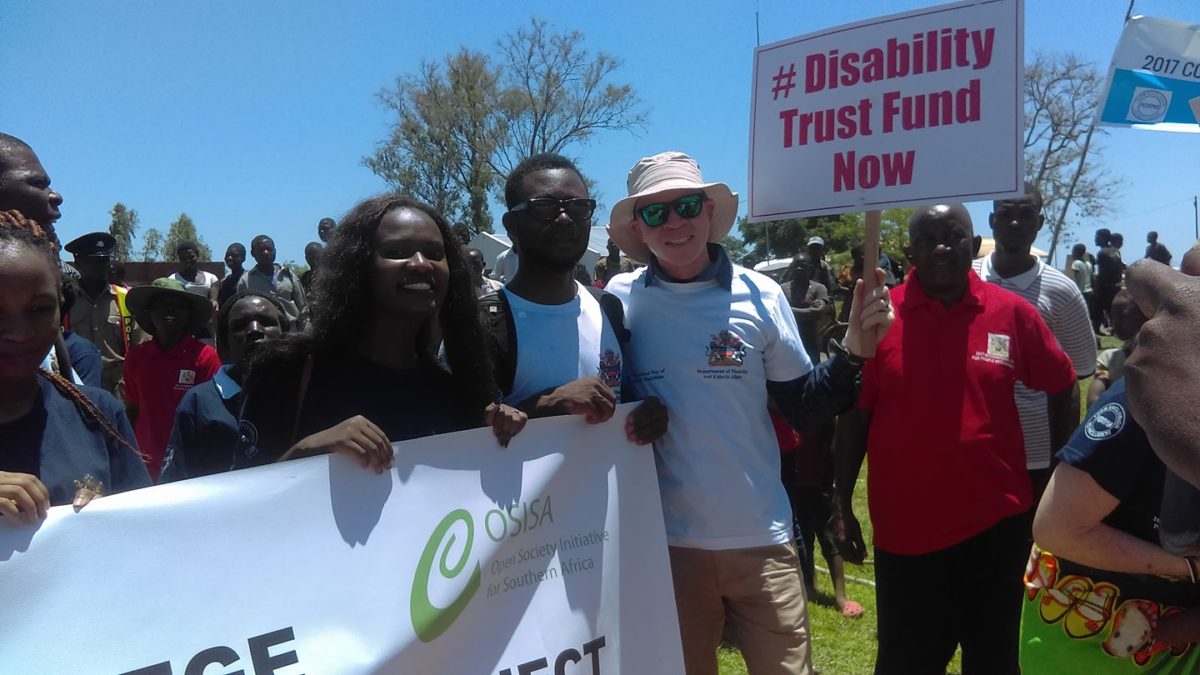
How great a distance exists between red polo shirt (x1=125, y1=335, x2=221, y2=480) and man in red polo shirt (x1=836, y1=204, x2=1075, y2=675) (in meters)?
3.38

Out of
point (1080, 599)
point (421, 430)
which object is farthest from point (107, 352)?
point (1080, 599)

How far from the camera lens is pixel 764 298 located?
2979 millimetres

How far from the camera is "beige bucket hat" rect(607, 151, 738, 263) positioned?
2.97 m

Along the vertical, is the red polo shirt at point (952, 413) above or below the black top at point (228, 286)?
below

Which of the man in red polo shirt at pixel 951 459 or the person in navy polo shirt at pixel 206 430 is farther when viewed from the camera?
the man in red polo shirt at pixel 951 459

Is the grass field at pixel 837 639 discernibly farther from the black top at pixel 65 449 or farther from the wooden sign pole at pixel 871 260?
the black top at pixel 65 449

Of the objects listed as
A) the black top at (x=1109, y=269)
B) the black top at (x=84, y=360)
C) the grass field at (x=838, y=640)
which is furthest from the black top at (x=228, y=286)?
the black top at (x=1109, y=269)

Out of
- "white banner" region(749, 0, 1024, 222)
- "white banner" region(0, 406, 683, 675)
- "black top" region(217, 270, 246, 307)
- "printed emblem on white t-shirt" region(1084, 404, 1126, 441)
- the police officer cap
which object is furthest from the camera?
"black top" region(217, 270, 246, 307)

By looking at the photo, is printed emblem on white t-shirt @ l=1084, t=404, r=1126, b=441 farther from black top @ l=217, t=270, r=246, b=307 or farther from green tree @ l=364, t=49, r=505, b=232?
green tree @ l=364, t=49, r=505, b=232

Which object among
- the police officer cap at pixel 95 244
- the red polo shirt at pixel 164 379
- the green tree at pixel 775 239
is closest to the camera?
the red polo shirt at pixel 164 379

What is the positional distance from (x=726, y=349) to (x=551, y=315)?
0.59 meters

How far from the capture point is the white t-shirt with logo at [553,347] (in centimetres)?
273

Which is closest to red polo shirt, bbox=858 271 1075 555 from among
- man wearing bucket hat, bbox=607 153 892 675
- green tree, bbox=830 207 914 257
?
man wearing bucket hat, bbox=607 153 892 675

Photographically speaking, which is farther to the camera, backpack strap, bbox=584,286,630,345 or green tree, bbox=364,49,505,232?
green tree, bbox=364,49,505,232
